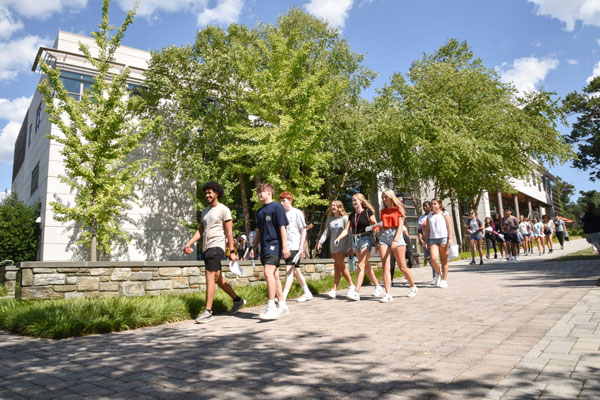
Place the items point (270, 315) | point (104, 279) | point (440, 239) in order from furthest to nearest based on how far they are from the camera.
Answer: point (440, 239) < point (104, 279) < point (270, 315)

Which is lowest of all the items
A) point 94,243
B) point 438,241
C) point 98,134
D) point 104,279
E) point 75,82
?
point 104,279

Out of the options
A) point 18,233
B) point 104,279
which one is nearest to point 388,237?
point 104,279

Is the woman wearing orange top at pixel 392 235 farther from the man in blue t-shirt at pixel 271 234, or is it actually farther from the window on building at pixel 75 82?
the window on building at pixel 75 82

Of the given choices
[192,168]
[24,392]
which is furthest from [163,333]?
[192,168]

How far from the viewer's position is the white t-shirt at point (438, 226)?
27.9 ft

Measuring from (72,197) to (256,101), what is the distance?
387 inches

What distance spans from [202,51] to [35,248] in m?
13.1

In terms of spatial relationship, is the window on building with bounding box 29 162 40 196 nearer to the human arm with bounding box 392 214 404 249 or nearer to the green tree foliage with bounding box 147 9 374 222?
the green tree foliage with bounding box 147 9 374 222

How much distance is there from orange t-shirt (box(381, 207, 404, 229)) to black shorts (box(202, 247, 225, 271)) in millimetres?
3041

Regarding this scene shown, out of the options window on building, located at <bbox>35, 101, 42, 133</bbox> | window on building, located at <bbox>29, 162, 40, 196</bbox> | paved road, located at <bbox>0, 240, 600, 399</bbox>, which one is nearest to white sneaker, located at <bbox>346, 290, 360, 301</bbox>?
paved road, located at <bbox>0, 240, 600, 399</bbox>

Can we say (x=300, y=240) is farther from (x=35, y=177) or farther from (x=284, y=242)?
(x=35, y=177)

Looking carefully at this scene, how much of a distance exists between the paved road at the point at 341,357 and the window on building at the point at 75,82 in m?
18.3

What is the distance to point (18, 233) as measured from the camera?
19.9 meters

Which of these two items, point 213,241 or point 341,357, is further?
point 213,241
